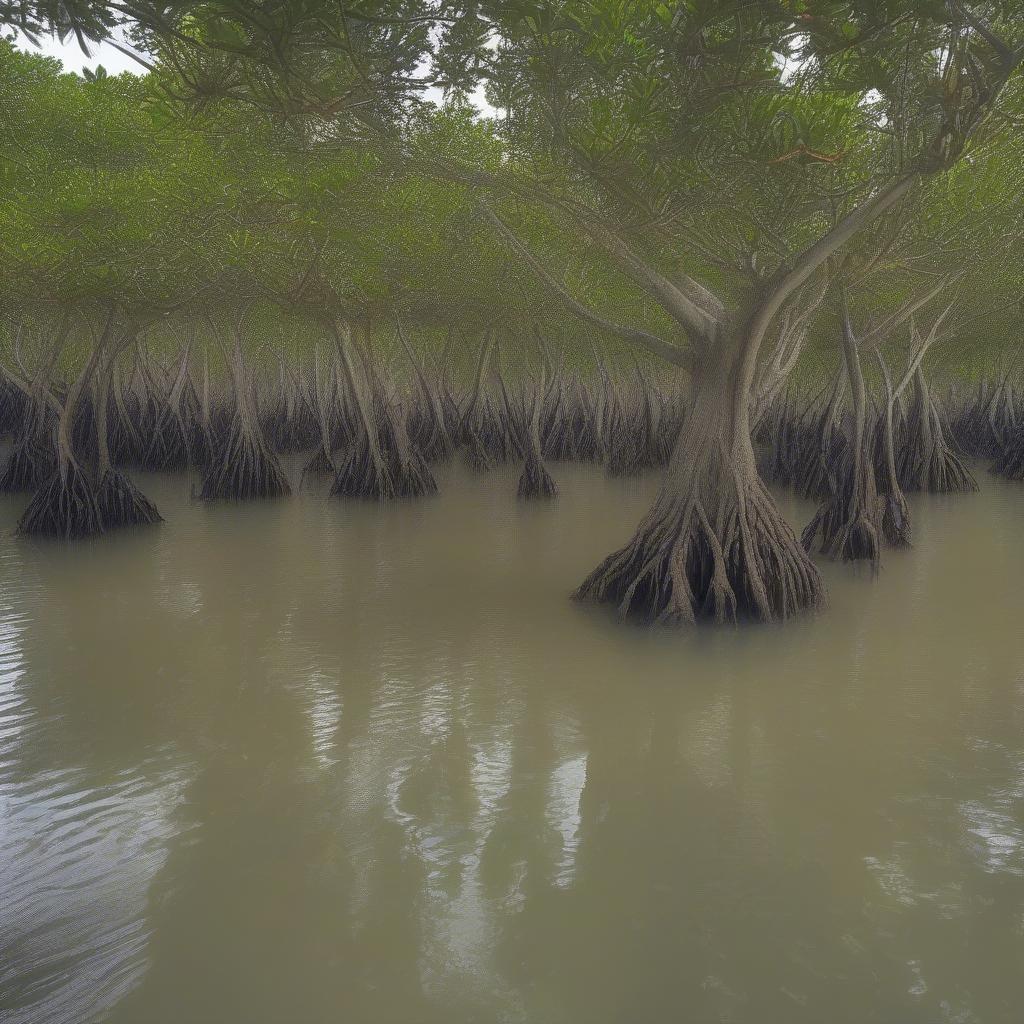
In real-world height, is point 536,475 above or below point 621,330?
below

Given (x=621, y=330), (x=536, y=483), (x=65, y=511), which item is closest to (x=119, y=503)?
(x=65, y=511)

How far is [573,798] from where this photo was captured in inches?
132

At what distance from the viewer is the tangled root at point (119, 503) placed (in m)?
9.05

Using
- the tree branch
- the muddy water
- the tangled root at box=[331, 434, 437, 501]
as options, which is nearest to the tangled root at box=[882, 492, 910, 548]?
the muddy water

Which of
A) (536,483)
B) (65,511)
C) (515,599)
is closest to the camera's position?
(515,599)

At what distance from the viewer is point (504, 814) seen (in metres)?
3.21

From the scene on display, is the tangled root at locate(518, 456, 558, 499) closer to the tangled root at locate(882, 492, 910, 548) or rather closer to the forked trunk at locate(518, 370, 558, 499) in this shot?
the forked trunk at locate(518, 370, 558, 499)

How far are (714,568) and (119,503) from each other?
5.92 meters

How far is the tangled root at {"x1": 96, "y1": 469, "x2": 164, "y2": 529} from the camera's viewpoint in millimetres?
9047

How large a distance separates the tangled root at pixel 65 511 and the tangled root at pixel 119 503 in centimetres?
11

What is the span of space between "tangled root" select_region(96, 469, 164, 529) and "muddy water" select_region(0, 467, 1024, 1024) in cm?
281

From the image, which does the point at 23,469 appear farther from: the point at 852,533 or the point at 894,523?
the point at 894,523

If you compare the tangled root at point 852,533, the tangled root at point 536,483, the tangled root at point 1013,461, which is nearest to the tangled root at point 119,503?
the tangled root at point 536,483

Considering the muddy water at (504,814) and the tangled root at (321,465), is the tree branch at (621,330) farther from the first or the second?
the tangled root at (321,465)
